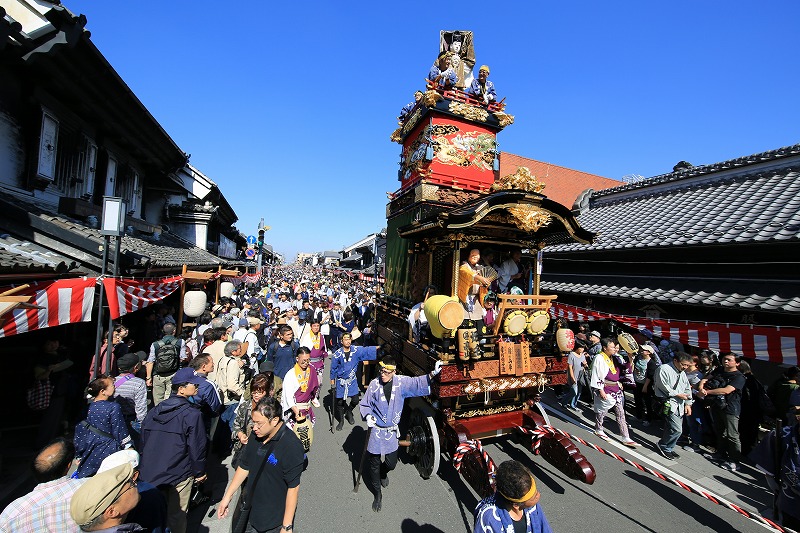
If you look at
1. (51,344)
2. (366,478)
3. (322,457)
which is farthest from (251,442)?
(51,344)

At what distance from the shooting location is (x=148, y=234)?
11.9 metres

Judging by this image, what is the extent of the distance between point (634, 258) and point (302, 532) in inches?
434

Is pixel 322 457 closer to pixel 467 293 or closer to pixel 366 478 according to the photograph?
pixel 366 478

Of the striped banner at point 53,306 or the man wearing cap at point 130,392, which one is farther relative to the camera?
the man wearing cap at point 130,392

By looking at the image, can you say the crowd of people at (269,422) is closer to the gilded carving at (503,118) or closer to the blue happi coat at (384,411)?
the blue happi coat at (384,411)

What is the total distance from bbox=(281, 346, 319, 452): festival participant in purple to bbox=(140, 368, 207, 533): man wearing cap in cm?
158

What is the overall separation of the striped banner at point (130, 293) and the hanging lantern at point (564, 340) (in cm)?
737

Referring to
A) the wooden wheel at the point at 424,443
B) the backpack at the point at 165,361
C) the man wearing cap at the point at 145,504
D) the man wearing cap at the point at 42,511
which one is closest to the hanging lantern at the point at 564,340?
the wooden wheel at the point at 424,443

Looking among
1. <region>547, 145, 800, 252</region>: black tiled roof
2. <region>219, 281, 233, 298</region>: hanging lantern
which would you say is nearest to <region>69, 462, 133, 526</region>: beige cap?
<region>547, 145, 800, 252</region>: black tiled roof

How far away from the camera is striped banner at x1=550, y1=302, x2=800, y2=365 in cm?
601

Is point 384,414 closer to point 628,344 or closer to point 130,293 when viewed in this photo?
point 130,293

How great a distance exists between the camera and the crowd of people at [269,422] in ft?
7.88

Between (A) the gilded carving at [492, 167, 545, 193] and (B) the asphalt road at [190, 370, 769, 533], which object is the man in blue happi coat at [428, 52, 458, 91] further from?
(B) the asphalt road at [190, 370, 769, 533]

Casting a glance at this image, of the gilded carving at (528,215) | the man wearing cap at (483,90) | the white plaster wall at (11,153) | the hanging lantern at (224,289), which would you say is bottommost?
the hanging lantern at (224,289)
